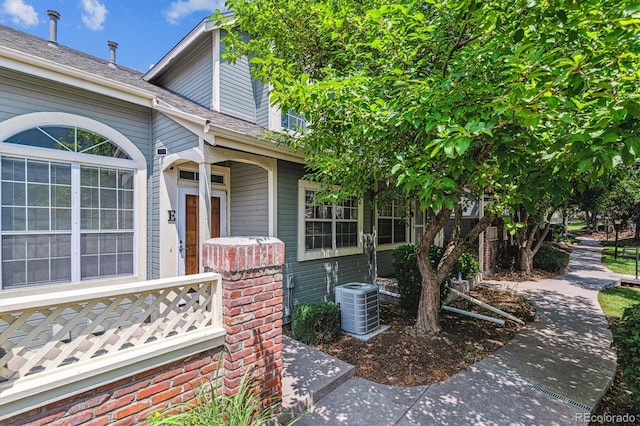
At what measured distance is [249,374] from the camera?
2.85 meters

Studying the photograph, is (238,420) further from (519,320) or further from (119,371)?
(519,320)

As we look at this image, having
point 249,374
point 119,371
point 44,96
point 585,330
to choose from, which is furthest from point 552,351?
point 44,96

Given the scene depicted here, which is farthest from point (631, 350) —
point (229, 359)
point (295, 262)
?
point (295, 262)

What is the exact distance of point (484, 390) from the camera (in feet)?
12.0

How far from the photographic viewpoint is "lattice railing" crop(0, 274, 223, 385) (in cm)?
192

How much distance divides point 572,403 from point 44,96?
331 inches

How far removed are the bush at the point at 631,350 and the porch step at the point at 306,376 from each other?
2973 mm

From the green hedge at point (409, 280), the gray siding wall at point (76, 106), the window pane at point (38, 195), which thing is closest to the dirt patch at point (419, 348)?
the green hedge at point (409, 280)

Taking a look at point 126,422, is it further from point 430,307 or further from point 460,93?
point 430,307

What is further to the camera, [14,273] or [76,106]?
[76,106]

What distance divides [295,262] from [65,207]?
159 inches

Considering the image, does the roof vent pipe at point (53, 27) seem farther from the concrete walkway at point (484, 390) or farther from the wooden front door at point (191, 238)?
the concrete walkway at point (484, 390)

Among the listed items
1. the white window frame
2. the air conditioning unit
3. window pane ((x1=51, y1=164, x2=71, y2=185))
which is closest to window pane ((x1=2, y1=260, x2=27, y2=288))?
window pane ((x1=51, y1=164, x2=71, y2=185))

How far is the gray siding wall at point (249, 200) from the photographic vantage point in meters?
6.07
